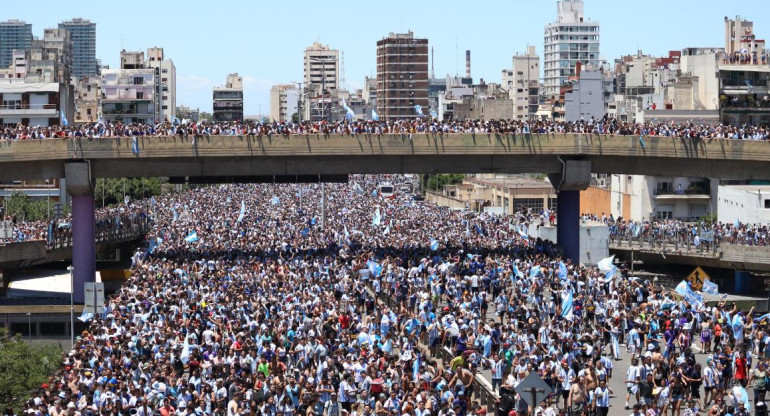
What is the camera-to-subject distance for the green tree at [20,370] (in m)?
36.7

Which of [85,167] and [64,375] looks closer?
[64,375]

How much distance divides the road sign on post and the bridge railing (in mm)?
35717

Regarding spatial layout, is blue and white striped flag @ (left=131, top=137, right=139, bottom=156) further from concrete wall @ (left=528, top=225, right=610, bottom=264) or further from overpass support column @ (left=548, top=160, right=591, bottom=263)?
concrete wall @ (left=528, top=225, right=610, bottom=264)

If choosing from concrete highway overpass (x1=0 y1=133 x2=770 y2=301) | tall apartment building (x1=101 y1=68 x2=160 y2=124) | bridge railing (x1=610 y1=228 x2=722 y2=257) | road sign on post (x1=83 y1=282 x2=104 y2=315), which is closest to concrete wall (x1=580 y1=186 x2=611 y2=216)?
bridge railing (x1=610 y1=228 x2=722 y2=257)

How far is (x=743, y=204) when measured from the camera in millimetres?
73750

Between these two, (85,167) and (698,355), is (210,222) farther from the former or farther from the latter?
(698,355)

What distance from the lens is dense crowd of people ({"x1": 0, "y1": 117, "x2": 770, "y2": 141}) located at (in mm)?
52000

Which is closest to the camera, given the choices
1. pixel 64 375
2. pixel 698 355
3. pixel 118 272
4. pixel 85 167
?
pixel 64 375

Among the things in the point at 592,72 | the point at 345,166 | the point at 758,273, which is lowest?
the point at 758,273

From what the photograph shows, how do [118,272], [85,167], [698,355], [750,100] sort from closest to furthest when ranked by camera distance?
[698,355]
[85,167]
[118,272]
[750,100]

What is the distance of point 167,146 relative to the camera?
51688mm

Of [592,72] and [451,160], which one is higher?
[592,72]

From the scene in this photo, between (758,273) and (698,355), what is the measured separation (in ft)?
120

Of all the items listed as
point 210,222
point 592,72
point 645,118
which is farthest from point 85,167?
point 592,72
